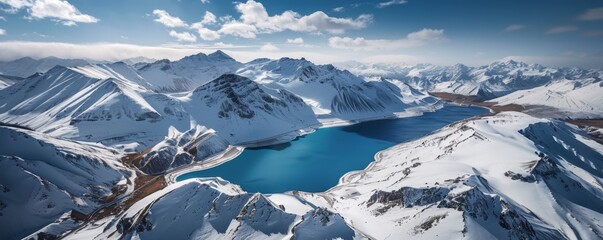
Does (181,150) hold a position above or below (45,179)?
below

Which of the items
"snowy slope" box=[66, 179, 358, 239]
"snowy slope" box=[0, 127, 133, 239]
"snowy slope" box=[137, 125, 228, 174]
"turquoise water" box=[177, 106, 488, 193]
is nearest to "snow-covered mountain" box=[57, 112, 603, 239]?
"snowy slope" box=[66, 179, 358, 239]

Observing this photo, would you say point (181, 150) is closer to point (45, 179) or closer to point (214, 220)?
point (45, 179)

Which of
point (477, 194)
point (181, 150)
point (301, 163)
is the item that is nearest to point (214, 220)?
point (477, 194)

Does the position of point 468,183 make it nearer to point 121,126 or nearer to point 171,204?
point 171,204

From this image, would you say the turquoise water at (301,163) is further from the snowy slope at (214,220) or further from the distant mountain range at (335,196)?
the snowy slope at (214,220)

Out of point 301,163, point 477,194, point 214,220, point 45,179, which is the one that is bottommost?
point 301,163

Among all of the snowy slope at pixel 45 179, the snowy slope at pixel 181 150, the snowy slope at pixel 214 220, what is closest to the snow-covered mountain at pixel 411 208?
the snowy slope at pixel 214 220

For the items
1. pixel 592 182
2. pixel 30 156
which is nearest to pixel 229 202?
pixel 30 156
